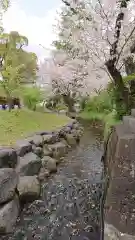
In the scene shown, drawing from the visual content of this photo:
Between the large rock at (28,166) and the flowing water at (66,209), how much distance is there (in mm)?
516

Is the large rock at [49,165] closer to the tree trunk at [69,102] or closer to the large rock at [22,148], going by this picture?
the large rock at [22,148]

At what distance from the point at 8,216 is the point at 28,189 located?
963mm

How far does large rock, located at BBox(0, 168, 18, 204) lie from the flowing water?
533 mm

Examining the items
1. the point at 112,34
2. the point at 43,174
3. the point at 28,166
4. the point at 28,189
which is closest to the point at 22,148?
the point at 28,166

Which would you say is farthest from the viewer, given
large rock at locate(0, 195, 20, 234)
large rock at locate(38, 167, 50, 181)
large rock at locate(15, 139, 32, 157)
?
large rock at locate(38, 167, 50, 181)

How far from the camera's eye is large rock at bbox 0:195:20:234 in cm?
453

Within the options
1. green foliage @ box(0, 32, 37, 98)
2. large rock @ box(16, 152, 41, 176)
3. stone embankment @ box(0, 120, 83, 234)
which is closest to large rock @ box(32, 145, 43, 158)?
stone embankment @ box(0, 120, 83, 234)

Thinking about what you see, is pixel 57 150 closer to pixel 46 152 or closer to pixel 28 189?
pixel 46 152

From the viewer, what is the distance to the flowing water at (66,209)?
458cm

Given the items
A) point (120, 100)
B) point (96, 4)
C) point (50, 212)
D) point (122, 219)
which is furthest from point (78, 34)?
point (122, 219)

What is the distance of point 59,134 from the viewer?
11.3m

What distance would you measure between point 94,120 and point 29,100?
19.0ft

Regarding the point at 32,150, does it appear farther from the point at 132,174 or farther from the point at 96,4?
the point at 96,4

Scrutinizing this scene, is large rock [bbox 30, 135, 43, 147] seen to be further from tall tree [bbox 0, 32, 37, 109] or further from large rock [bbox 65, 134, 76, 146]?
tall tree [bbox 0, 32, 37, 109]
